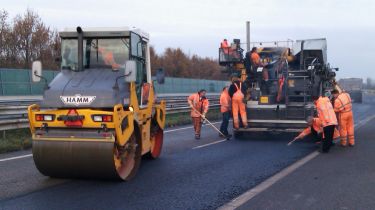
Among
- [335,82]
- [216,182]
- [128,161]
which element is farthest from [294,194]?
[335,82]

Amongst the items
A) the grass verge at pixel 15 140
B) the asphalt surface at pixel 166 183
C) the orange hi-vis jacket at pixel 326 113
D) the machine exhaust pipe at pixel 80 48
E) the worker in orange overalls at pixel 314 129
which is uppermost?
the machine exhaust pipe at pixel 80 48

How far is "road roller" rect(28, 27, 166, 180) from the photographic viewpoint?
707cm

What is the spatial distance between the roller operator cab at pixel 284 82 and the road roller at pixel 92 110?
217 inches

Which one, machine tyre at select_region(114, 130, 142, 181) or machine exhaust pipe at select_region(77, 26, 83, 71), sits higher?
machine exhaust pipe at select_region(77, 26, 83, 71)

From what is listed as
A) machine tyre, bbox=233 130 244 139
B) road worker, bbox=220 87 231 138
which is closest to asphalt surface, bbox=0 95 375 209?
machine tyre, bbox=233 130 244 139

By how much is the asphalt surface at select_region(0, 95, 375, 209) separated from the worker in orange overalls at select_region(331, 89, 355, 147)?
3.27 feet

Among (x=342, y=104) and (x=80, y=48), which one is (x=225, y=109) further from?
(x=80, y=48)

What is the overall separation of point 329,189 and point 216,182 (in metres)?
1.69

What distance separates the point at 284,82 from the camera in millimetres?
13445

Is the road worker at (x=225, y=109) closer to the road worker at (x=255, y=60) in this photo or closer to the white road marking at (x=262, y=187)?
the road worker at (x=255, y=60)

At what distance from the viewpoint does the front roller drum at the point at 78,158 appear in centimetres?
702

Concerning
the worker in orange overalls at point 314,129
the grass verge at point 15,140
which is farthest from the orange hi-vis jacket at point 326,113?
the grass verge at point 15,140

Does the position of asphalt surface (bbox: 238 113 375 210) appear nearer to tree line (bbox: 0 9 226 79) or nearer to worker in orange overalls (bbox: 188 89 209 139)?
worker in orange overalls (bbox: 188 89 209 139)

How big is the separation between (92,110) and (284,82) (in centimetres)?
749
